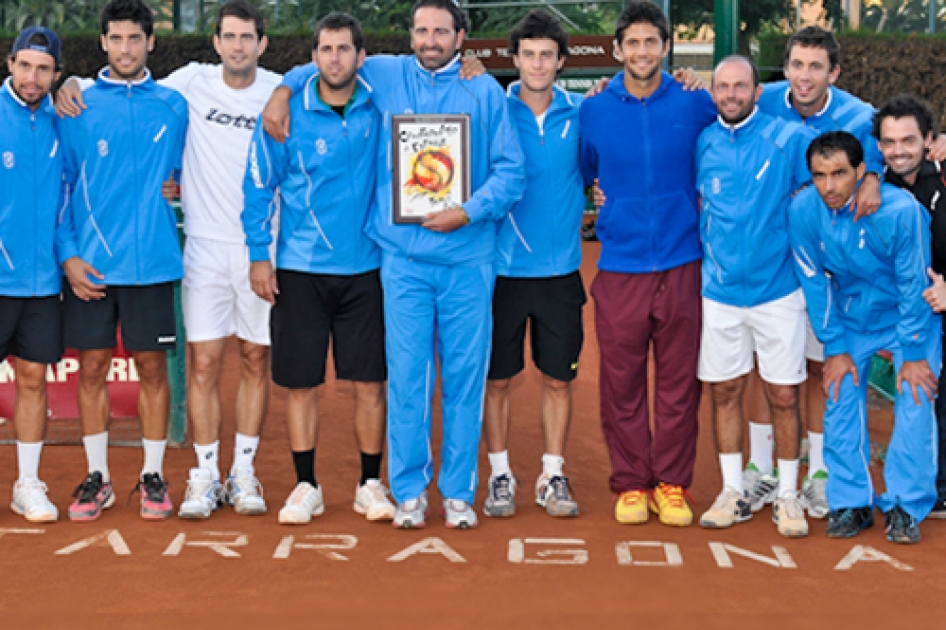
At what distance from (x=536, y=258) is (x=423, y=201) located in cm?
62

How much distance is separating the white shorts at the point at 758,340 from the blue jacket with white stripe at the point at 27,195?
302 cm

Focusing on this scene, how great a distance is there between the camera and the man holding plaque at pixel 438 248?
5.79 meters

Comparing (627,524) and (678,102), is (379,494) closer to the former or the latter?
(627,524)

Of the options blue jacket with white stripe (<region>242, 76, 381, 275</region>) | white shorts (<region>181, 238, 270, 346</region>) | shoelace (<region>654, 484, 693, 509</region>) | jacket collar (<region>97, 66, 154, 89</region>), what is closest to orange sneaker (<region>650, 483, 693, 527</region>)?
shoelace (<region>654, 484, 693, 509</region>)

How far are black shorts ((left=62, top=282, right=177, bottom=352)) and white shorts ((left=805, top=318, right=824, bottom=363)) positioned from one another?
307 centimetres

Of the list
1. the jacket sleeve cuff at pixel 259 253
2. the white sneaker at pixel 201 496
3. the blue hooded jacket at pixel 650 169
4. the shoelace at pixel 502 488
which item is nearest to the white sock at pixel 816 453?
the blue hooded jacket at pixel 650 169

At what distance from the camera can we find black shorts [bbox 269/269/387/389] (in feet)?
19.6

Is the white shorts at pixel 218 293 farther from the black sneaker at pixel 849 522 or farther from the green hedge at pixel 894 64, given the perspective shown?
the green hedge at pixel 894 64

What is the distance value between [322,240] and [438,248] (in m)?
0.54

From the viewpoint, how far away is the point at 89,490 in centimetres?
609

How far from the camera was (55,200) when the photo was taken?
5.90 meters

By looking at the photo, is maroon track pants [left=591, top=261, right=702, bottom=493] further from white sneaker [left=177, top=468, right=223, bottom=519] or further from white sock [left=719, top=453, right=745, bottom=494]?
white sneaker [left=177, top=468, right=223, bottom=519]

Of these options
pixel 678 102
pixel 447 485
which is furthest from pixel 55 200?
pixel 678 102

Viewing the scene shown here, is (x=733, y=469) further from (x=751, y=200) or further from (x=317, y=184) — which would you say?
(x=317, y=184)
